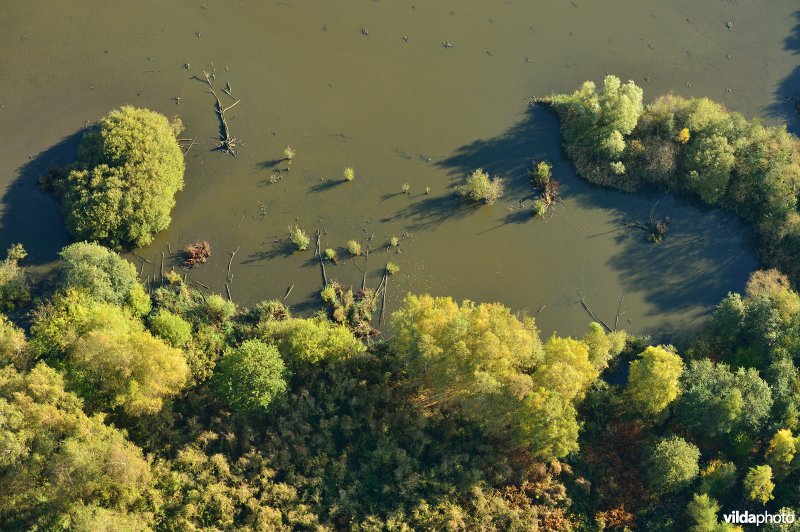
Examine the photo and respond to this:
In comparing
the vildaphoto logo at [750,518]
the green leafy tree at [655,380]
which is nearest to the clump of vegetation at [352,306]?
the green leafy tree at [655,380]

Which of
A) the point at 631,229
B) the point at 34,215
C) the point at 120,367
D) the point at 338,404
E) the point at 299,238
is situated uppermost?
the point at 34,215

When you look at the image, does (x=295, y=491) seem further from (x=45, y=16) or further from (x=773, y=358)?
(x=45, y=16)

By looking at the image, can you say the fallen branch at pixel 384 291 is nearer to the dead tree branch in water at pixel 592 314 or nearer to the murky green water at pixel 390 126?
the murky green water at pixel 390 126

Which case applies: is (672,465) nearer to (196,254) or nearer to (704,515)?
(704,515)

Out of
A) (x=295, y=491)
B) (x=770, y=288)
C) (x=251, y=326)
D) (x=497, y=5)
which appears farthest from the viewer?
(x=497, y=5)

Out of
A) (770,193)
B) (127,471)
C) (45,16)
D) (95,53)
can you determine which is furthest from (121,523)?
(770,193)

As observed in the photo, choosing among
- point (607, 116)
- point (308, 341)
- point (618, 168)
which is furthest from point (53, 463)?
point (607, 116)

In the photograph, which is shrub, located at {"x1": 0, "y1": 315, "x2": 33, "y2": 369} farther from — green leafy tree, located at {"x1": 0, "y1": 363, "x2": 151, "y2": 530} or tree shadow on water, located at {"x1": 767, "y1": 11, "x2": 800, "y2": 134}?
tree shadow on water, located at {"x1": 767, "y1": 11, "x2": 800, "y2": 134}
